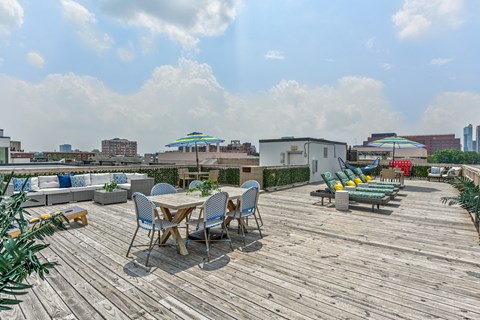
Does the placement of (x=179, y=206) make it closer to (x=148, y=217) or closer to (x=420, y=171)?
(x=148, y=217)

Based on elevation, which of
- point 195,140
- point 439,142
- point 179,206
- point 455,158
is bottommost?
point 179,206

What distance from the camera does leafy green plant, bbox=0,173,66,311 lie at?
100 centimetres

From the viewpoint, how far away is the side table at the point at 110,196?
7.43 metres

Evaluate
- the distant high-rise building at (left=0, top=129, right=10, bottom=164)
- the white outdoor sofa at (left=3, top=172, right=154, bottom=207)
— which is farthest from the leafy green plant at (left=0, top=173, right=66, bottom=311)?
the distant high-rise building at (left=0, top=129, right=10, bottom=164)

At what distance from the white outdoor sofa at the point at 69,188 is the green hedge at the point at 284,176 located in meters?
4.63

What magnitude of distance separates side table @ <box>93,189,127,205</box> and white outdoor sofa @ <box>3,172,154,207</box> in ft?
1.48

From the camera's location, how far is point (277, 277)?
10.1 ft

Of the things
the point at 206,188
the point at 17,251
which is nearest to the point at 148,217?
the point at 206,188

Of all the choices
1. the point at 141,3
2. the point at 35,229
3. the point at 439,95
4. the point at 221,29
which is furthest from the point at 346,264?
the point at 439,95

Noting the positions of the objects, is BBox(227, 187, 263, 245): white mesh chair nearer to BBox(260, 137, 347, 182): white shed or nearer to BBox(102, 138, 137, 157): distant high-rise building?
BBox(260, 137, 347, 182): white shed

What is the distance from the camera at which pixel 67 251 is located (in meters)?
3.93

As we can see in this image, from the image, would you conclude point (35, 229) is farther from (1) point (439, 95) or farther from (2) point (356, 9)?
(1) point (439, 95)

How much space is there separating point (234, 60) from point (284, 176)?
6.17 meters

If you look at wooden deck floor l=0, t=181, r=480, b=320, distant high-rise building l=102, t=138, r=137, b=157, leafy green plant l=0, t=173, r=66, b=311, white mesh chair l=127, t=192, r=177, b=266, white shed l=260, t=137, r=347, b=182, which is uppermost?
distant high-rise building l=102, t=138, r=137, b=157
